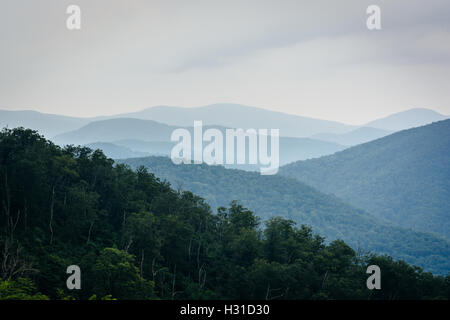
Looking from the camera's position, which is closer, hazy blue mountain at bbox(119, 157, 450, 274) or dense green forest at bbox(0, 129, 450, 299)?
dense green forest at bbox(0, 129, 450, 299)

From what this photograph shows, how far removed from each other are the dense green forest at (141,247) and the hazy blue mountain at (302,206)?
79.8 metres

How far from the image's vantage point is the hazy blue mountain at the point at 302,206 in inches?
4326

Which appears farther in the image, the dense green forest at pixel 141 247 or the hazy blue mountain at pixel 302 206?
the hazy blue mountain at pixel 302 206

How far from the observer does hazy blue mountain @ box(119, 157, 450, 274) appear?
110 meters

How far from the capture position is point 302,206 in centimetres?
13462

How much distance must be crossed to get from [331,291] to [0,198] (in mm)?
21716

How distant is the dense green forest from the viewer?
750 inches

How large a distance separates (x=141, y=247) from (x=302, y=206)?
4597 inches

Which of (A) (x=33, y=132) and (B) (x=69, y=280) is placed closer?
(B) (x=69, y=280)

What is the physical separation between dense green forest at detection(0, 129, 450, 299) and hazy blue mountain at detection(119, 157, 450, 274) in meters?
79.8

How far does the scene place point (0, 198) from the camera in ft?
74.7
